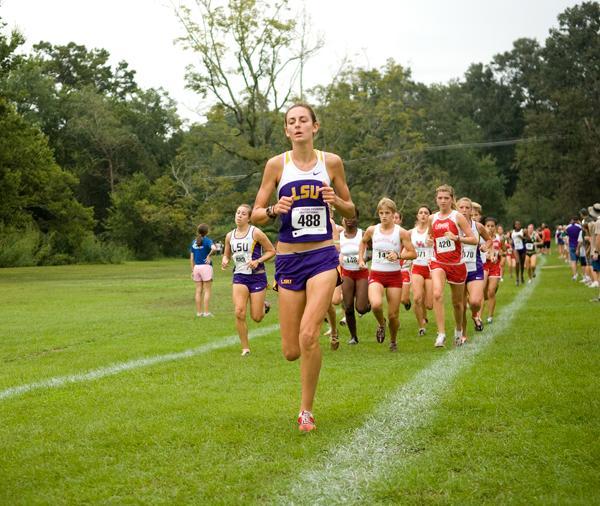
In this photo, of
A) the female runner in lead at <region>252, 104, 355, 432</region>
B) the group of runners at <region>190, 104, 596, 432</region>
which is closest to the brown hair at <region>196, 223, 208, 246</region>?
the group of runners at <region>190, 104, 596, 432</region>

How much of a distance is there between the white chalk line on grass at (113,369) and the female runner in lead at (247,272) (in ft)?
2.64

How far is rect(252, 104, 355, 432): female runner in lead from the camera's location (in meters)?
6.62

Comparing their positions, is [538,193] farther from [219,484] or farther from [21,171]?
[219,484]

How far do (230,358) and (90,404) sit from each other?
356 cm

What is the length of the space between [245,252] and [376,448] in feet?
22.0

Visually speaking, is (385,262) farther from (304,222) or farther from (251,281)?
(304,222)

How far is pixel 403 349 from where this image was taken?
12.1 metres

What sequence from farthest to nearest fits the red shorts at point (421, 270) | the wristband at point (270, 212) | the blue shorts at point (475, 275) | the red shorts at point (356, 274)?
the red shorts at point (421, 270) → the blue shorts at point (475, 275) → the red shorts at point (356, 274) → the wristband at point (270, 212)

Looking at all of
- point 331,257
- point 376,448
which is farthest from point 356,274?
point 376,448

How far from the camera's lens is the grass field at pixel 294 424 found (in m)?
4.96

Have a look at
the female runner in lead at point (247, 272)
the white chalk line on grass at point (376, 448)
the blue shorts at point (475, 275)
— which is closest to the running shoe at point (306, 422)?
the white chalk line on grass at point (376, 448)

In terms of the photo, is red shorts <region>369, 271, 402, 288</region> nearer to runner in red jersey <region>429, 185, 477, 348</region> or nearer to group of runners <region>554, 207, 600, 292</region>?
runner in red jersey <region>429, 185, 477, 348</region>

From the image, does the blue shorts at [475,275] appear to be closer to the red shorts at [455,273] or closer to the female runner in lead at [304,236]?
the red shorts at [455,273]

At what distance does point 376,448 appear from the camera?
589 cm
